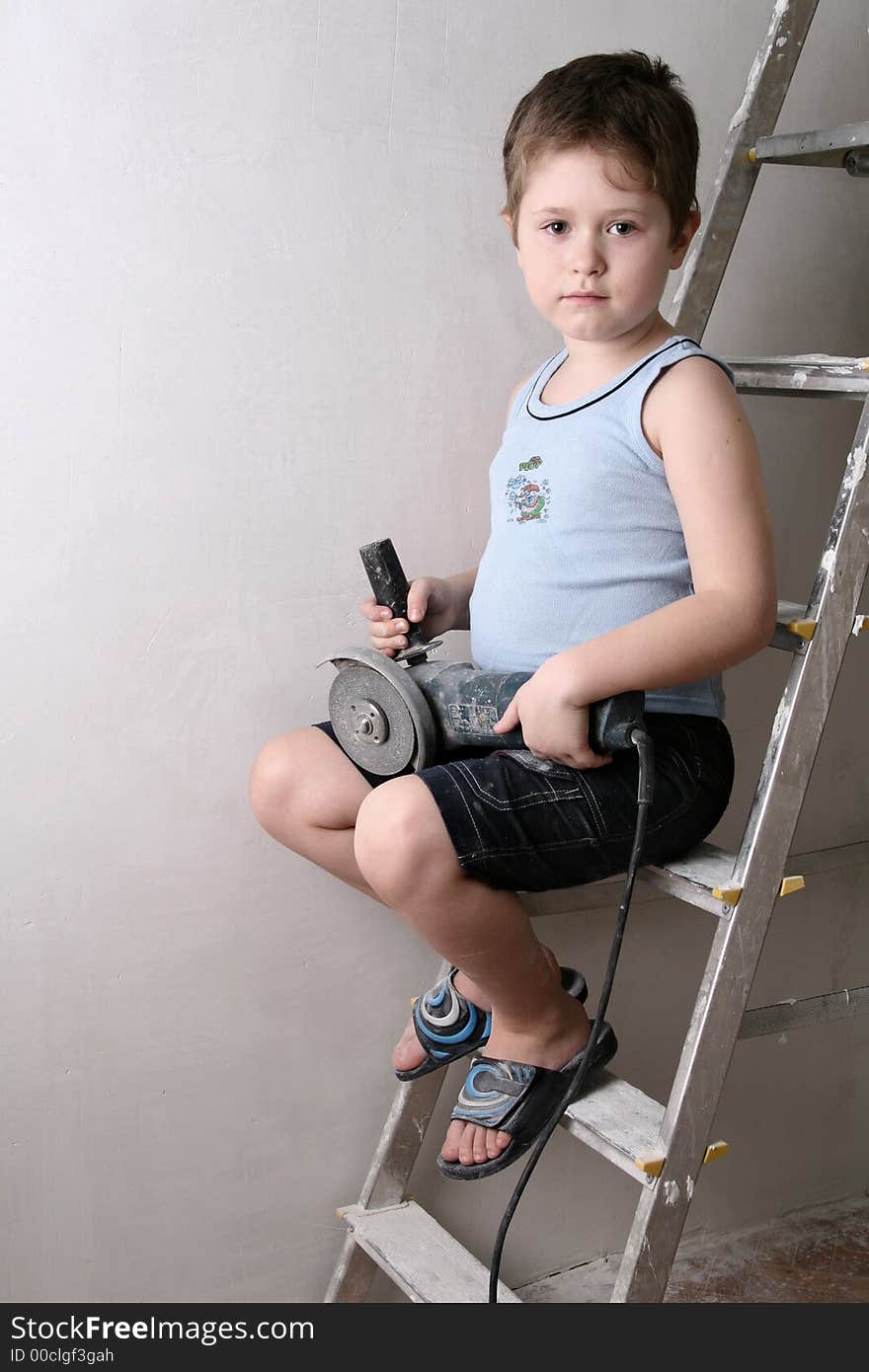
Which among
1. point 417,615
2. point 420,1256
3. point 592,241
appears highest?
point 592,241

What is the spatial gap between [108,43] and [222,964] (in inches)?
37.7

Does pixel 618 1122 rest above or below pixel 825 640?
below

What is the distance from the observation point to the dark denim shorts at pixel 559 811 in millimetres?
1122

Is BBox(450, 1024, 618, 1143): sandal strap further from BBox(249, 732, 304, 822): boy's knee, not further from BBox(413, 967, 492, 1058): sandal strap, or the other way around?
BBox(249, 732, 304, 822): boy's knee

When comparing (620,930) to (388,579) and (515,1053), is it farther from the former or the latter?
(388,579)

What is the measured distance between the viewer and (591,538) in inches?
48.0

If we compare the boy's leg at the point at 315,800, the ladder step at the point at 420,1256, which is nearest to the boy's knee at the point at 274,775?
the boy's leg at the point at 315,800

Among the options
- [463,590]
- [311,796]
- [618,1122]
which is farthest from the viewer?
[463,590]

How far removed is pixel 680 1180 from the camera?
46.6 inches

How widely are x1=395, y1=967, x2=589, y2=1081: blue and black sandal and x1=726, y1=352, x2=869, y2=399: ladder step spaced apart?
63 cm

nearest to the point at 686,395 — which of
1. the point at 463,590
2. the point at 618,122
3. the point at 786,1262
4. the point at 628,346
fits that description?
the point at 628,346

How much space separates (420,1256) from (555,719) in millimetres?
717

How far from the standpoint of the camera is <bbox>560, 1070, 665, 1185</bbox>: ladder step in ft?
3.85
